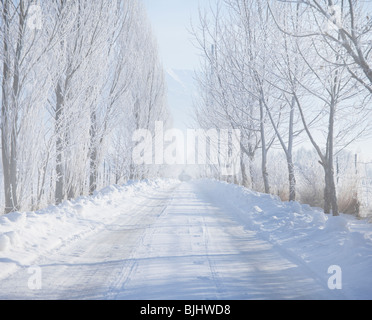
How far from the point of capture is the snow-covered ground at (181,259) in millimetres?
2721

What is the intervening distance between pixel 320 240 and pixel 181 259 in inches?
85.2

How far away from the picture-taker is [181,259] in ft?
12.0

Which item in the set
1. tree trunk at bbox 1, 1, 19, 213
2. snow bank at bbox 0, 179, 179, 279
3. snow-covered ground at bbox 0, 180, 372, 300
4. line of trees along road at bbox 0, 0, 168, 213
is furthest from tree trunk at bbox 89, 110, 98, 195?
snow-covered ground at bbox 0, 180, 372, 300

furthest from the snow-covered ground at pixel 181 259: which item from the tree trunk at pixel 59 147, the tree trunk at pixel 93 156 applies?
the tree trunk at pixel 93 156

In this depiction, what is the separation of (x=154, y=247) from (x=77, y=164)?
5586 mm

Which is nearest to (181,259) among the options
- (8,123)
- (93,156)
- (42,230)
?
(42,230)

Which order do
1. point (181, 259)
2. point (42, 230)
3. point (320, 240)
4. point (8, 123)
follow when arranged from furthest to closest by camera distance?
point (8, 123), point (42, 230), point (320, 240), point (181, 259)

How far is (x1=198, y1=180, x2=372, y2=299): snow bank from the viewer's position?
118 inches

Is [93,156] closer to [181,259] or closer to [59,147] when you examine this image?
[59,147]

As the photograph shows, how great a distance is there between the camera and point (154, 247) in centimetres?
428
